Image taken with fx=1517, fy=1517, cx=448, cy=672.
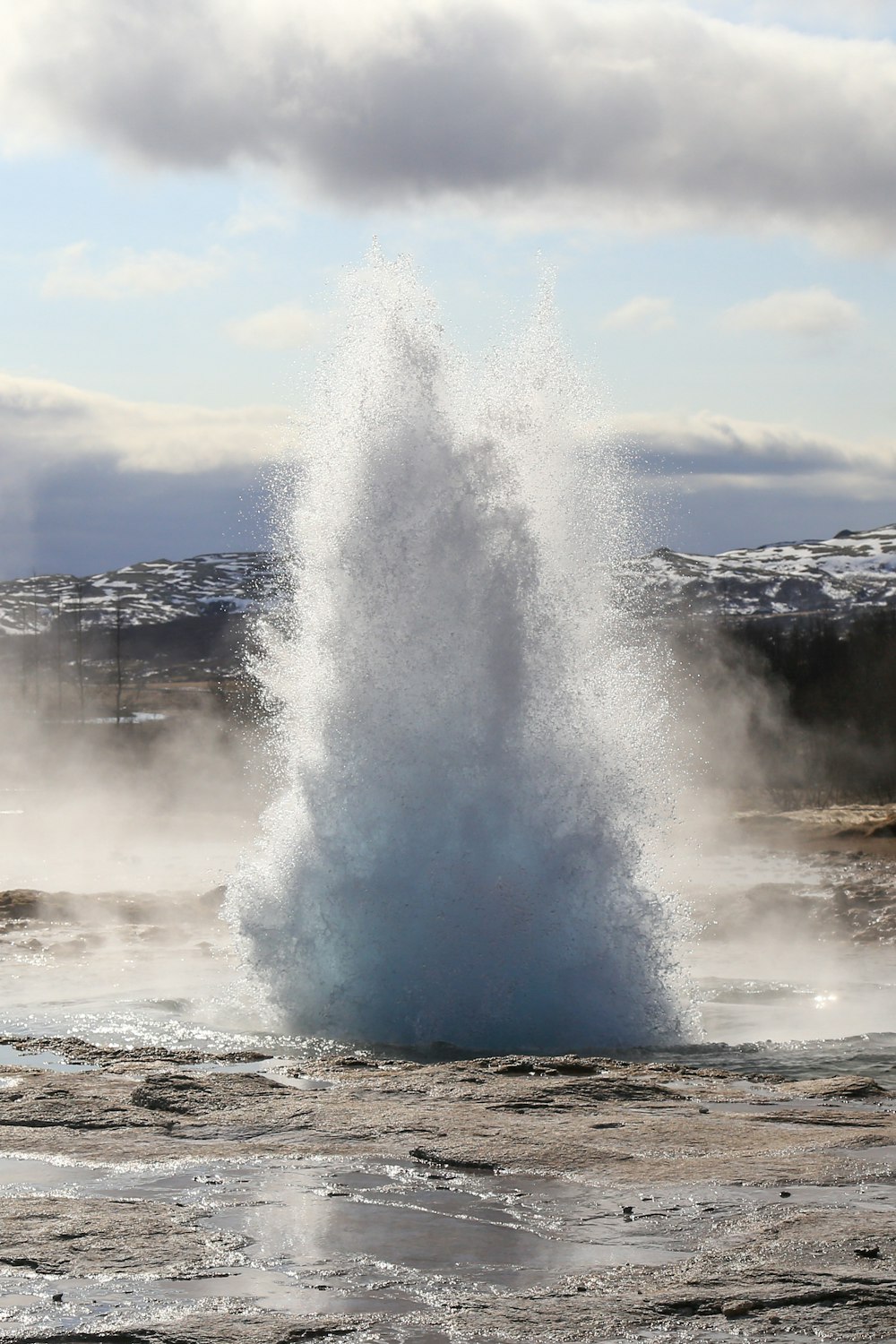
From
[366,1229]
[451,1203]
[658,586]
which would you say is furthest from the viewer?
[658,586]

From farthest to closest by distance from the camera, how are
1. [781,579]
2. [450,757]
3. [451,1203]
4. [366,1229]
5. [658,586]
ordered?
1. [781,579]
2. [658,586]
3. [450,757]
4. [451,1203]
5. [366,1229]

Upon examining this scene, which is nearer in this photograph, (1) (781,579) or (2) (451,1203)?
(2) (451,1203)

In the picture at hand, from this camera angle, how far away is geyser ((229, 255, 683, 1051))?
1020cm

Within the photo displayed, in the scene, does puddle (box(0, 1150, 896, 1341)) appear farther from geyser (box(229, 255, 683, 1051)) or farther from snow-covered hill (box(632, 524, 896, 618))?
snow-covered hill (box(632, 524, 896, 618))

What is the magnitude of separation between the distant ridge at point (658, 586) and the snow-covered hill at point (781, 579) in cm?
11

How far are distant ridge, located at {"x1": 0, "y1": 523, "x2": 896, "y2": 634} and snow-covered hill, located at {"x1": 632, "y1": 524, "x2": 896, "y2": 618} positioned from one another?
11 centimetres

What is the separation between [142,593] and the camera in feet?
528

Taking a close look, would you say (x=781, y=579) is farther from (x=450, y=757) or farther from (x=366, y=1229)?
(x=366, y=1229)

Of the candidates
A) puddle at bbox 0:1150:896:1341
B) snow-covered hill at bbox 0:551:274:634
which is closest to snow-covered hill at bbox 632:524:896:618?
snow-covered hill at bbox 0:551:274:634

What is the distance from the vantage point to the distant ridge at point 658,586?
478ft

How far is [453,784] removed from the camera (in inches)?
417

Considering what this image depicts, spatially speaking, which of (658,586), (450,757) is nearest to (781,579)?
(658,586)

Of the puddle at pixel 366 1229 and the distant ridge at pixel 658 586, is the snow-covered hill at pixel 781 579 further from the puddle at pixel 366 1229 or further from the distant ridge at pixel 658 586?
the puddle at pixel 366 1229

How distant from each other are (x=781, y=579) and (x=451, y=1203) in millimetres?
168800
